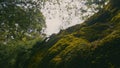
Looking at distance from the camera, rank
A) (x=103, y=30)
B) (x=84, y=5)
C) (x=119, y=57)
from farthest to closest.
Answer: (x=84, y=5), (x=103, y=30), (x=119, y=57)

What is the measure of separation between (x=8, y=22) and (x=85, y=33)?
12815mm

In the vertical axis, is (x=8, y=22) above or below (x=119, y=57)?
above

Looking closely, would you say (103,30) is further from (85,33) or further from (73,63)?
(73,63)

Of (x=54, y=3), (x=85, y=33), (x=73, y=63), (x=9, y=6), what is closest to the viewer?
(x=73, y=63)

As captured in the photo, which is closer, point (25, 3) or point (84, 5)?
point (25, 3)

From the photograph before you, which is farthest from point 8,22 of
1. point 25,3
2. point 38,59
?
point 38,59

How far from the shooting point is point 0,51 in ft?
94.8

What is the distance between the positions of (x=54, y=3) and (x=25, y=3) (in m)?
Answer: 3.06

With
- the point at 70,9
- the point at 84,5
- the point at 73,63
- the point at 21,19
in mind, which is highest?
the point at 84,5

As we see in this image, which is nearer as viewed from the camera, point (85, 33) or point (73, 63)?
point (73, 63)

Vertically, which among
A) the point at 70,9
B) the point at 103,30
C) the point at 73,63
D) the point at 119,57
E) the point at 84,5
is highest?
the point at 84,5

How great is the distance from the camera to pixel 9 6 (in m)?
22.6

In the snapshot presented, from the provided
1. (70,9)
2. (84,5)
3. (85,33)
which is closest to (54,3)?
(70,9)

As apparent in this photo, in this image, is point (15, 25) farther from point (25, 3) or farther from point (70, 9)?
point (70, 9)
